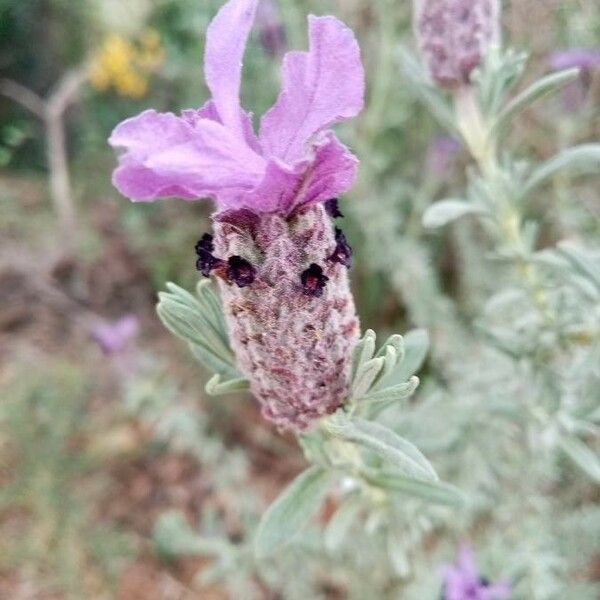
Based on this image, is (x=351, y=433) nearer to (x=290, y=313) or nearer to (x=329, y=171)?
(x=290, y=313)

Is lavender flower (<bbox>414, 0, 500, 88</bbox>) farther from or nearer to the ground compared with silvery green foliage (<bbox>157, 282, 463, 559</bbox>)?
farther from the ground

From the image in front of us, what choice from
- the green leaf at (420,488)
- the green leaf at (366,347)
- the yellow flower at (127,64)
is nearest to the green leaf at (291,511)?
the green leaf at (420,488)

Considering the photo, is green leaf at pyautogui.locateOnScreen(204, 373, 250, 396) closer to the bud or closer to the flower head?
the bud

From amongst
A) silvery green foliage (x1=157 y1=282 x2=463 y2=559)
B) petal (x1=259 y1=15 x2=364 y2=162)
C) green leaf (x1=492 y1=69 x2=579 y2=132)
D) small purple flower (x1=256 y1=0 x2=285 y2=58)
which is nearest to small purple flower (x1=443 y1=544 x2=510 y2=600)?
silvery green foliage (x1=157 y1=282 x2=463 y2=559)

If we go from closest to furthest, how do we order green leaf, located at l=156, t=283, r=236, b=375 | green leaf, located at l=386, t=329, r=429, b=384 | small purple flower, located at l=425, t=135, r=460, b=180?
green leaf, located at l=156, t=283, r=236, b=375, green leaf, located at l=386, t=329, r=429, b=384, small purple flower, located at l=425, t=135, r=460, b=180

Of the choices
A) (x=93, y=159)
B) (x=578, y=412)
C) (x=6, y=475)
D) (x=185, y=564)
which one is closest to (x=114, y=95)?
(x=93, y=159)

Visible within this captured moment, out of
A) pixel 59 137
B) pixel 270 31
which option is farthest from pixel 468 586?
pixel 59 137

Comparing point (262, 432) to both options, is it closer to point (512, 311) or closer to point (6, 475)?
point (6, 475)
